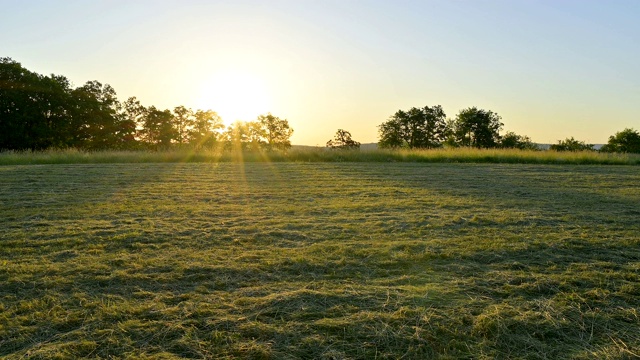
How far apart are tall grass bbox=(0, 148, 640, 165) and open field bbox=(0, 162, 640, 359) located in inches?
504

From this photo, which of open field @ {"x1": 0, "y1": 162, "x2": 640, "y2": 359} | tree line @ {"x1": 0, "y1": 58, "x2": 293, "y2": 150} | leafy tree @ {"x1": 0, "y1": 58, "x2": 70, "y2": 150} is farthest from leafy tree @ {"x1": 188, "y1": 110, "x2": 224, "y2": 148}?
open field @ {"x1": 0, "y1": 162, "x2": 640, "y2": 359}

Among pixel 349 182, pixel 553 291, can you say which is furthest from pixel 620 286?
pixel 349 182

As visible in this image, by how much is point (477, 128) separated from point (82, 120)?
4208cm

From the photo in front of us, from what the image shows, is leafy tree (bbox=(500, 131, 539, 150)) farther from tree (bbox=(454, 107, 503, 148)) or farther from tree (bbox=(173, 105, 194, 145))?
tree (bbox=(173, 105, 194, 145))

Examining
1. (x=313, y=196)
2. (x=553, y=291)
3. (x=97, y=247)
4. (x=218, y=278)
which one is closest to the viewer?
(x=553, y=291)

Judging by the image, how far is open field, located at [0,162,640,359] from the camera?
2096 millimetres

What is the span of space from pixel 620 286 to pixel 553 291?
526mm

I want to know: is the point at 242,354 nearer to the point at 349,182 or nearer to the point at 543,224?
the point at 543,224

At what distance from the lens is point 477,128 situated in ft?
154

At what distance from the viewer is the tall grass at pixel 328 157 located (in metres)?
17.6

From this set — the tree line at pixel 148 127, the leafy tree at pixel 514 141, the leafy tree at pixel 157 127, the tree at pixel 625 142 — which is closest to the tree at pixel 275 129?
the tree line at pixel 148 127

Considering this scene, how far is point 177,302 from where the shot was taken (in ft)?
8.41

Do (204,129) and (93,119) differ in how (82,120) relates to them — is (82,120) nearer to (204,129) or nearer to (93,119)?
(93,119)

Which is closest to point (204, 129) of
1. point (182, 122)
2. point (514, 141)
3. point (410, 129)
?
point (182, 122)
